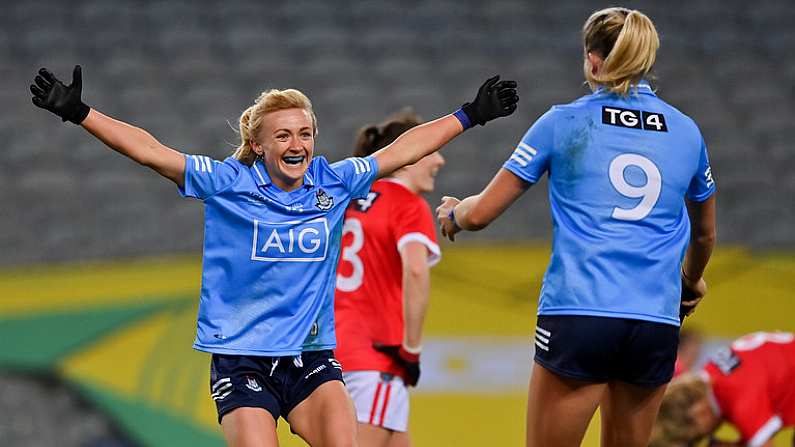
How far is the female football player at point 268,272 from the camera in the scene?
3998 millimetres

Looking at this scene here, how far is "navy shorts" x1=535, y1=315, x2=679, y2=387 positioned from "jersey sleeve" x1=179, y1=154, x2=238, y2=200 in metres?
1.21

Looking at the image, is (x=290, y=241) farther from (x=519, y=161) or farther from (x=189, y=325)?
(x=189, y=325)

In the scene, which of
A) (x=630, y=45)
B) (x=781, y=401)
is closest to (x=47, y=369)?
(x=781, y=401)

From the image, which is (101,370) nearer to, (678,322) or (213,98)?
(213,98)

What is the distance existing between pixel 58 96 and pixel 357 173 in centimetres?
111

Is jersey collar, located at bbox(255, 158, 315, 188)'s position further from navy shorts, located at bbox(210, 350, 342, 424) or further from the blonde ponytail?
navy shorts, located at bbox(210, 350, 342, 424)

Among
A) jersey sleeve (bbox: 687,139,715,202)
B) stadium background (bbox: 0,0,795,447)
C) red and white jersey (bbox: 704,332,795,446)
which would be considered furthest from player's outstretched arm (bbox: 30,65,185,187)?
red and white jersey (bbox: 704,332,795,446)

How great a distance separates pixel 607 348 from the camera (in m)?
3.72

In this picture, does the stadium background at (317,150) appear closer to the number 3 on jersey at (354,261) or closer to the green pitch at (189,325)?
the green pitch at (189,325)

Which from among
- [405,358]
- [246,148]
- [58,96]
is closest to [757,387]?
[405,358]

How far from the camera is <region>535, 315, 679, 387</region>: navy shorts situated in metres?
3.72

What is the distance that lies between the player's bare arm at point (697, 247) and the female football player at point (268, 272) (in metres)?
1.28

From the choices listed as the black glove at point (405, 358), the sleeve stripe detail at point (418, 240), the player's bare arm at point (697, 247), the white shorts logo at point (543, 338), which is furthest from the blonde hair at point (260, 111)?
the player's bare arm at point (697, 247)

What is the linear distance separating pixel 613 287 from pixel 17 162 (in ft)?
21.7
